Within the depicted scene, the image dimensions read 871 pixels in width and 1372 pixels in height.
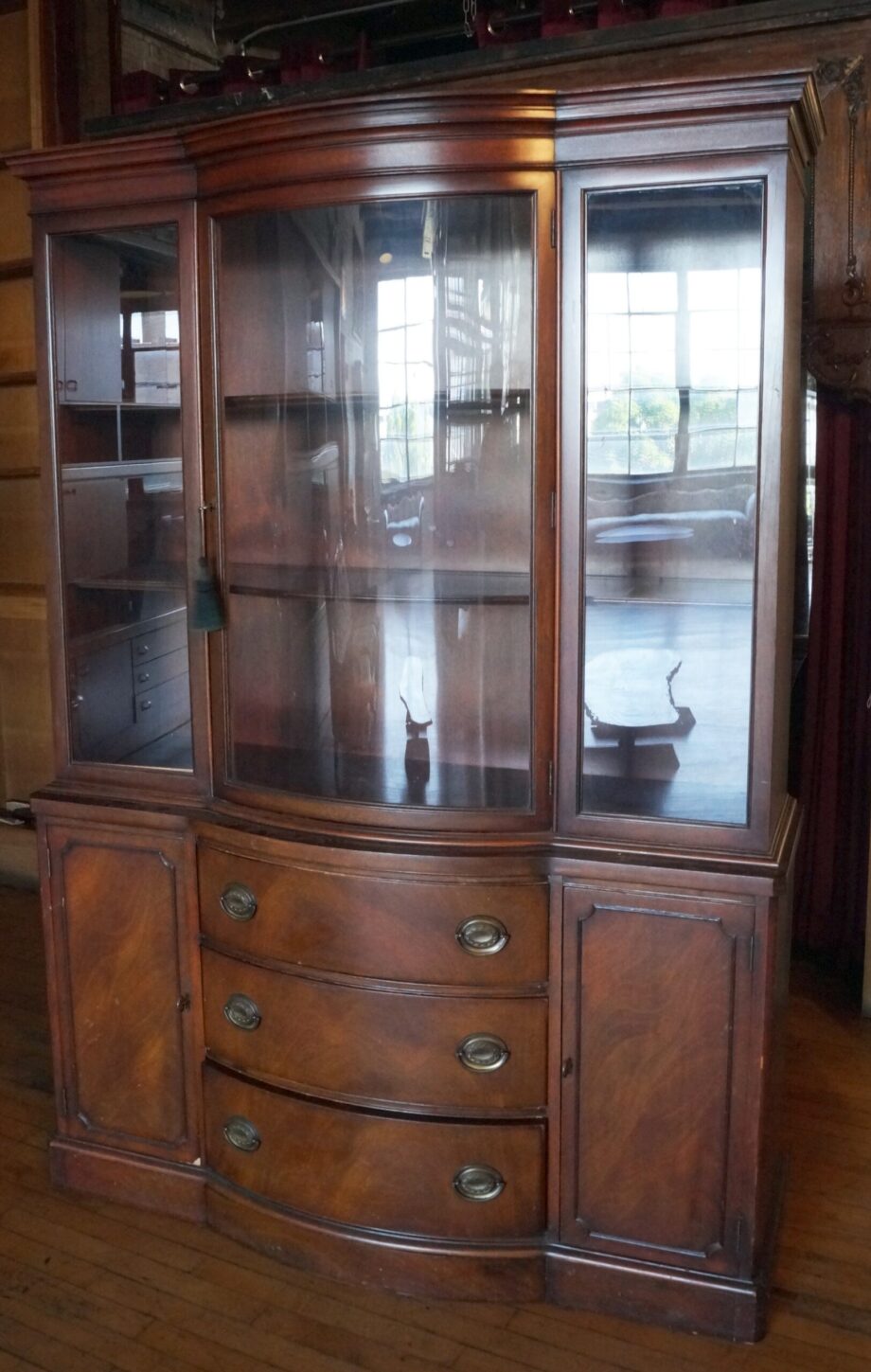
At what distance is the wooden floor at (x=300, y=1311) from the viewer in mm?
1925

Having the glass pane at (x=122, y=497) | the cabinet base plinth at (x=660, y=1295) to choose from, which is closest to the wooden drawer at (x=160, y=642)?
the glass pane at (x=122, y=497)

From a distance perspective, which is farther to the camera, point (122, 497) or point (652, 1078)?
point (122, 497)

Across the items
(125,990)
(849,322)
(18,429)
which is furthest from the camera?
(18,429)

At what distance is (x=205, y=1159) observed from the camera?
227 cm

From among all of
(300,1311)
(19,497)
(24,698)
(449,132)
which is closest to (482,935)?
(300,1311)

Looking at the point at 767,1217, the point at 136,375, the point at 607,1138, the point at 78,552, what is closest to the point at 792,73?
the point at 136,375

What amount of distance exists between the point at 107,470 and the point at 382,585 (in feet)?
1.81

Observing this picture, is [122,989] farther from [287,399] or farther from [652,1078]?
[287,399]

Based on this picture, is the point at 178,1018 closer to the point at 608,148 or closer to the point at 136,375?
the point at 136,375

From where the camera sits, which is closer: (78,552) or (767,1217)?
(767,1217)

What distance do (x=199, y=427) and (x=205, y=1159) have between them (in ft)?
4.19

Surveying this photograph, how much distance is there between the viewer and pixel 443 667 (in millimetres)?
2129

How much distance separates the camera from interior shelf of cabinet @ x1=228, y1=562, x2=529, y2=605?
199cm

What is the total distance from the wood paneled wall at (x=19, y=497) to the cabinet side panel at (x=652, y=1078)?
226 cm
